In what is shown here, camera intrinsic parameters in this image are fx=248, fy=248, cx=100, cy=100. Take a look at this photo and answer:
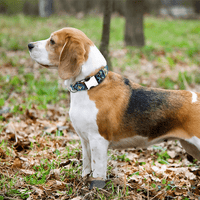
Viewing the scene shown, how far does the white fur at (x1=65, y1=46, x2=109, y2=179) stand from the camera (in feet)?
9.25

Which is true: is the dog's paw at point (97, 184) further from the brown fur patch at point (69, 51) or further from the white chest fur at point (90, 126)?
the brown fur patch at point (69, 51)

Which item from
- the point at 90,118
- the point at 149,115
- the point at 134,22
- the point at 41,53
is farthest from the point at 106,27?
the point at 134,22

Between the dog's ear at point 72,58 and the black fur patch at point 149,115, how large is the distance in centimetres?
77

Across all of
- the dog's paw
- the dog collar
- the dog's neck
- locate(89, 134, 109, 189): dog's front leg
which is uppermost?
the dog's neck

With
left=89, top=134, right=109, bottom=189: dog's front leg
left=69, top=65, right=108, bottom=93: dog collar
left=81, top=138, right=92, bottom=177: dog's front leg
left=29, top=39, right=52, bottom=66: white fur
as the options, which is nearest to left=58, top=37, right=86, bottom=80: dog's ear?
left=69, top=65, right=108, bottom=93: dog collar

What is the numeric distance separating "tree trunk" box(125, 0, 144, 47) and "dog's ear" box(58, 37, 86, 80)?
7.72 m

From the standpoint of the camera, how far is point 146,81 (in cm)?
715

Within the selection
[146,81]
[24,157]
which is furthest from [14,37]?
[24,157]

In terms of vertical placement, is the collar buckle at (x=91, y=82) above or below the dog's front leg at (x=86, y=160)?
above

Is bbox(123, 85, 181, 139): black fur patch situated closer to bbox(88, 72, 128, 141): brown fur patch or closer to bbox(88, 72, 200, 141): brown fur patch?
bbox(88, 72, 200, 141): brown fur patch

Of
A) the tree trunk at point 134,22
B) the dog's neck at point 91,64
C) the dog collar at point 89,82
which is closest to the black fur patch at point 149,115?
the dog collar at point 89,82

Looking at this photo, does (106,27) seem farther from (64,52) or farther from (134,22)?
(134,22)

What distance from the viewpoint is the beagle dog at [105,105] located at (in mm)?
2819

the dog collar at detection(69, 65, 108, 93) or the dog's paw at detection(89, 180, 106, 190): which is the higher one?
the dog collar at detection(69, 65, 108, 93)
